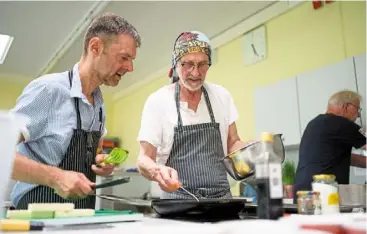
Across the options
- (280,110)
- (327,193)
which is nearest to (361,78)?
(280,110)

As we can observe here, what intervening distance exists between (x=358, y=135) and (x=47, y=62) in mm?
3758

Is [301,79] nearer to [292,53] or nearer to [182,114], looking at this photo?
[292,53]

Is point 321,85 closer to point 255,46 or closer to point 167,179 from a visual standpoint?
point 255,46

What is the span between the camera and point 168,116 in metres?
1.45

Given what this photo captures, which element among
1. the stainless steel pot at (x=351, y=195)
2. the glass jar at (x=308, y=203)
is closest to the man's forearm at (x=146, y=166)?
the glass jar at (x=308, y=203)

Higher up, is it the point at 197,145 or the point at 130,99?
the point at 130,99

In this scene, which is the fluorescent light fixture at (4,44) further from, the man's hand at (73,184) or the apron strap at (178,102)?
the man's hand at (73,184)

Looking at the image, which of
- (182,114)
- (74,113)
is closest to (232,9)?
(182,114)

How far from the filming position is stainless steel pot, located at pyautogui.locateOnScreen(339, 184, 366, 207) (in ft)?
3.57

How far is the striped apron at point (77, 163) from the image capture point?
1.19m

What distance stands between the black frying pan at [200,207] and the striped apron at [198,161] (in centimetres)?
49

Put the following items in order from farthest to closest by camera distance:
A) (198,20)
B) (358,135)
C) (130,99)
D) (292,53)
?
(130,99) → (198,20) → (292,53) → (358,135)

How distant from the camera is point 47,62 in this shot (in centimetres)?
452

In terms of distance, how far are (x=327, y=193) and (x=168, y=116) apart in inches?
27.1
